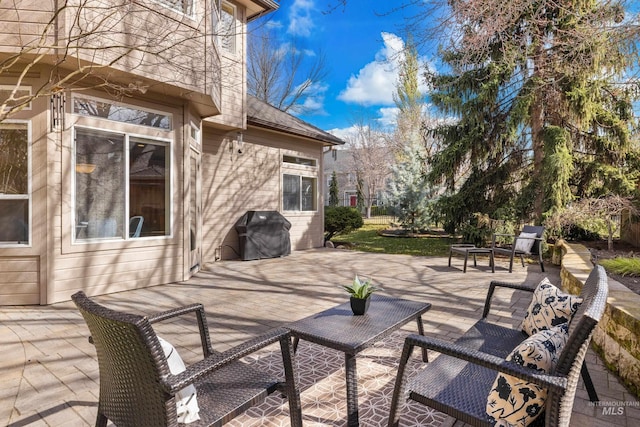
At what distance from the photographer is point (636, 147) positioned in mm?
9242

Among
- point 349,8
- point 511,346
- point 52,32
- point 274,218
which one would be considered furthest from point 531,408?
point 274,218

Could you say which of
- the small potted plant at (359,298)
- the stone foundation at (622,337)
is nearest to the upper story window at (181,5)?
the small potted plant at (359,298)

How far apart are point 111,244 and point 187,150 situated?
2000 mm

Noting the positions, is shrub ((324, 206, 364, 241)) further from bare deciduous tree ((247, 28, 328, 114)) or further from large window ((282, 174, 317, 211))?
bare deciduous tree ((247, 28, 328, 114))

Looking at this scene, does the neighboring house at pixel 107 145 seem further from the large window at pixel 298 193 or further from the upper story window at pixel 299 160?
the large window at pixel 298 193

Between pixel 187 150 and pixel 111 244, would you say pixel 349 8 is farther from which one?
pixel 111 244

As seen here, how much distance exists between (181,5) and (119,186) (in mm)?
3024

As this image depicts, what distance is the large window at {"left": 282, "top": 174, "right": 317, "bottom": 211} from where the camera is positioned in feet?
Result: 33.6

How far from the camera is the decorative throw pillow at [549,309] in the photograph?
2.14m

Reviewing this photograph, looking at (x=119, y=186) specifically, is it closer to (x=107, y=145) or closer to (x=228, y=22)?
(x=107, y=145)

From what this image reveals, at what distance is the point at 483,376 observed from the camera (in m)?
1.92

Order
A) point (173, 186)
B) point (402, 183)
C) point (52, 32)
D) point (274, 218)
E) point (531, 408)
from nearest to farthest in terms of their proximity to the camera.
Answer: point (531, 408)
point (52, 32)
point (173, 186)
point (274, 218)
point (402, 183)

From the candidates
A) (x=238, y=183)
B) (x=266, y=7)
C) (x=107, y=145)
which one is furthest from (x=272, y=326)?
(x=266, y=7)

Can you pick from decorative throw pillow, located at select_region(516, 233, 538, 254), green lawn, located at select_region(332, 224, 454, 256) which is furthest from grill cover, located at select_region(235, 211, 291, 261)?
decorative throw pillow, located at select_region(516, 233, 538, 254)
